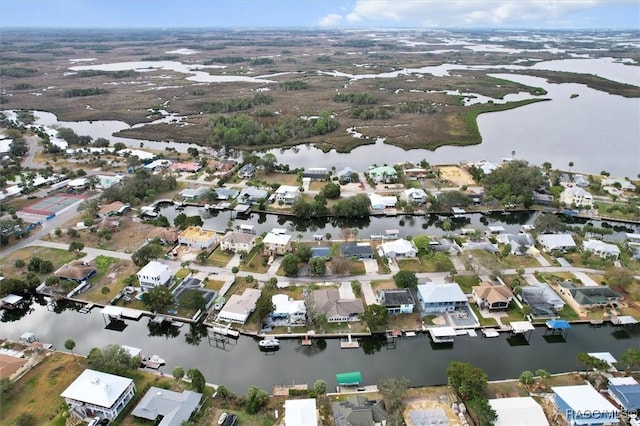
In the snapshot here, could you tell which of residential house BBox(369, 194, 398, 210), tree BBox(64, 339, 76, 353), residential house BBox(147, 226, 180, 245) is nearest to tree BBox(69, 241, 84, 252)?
residential house BBox(147, 226, 180, 245)

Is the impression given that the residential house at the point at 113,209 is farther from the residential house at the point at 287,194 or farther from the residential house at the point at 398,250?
the residential house at the point at 398,250

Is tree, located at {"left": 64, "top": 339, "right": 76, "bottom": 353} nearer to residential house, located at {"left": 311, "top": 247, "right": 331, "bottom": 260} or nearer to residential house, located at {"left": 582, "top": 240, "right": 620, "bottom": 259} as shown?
residential house, located at {"left": 311, "top": 247, "right": 331, "bottom": 260}

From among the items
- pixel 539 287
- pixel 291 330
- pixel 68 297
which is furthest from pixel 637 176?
pixel 68 297

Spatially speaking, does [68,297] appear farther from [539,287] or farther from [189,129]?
[189,129]

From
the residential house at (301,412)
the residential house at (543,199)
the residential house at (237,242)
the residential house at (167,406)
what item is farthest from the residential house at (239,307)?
the residential house at (543,199)

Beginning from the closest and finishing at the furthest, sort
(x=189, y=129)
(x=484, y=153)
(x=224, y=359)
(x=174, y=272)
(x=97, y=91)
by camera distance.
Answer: (x=224, y=359) → (x=174, y=272) → (x=484, y=153) → (x=189, y=129) → (x=97, y=91)

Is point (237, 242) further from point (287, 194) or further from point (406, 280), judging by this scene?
point (406, 280)

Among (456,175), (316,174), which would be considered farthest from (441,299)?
(456,175)
